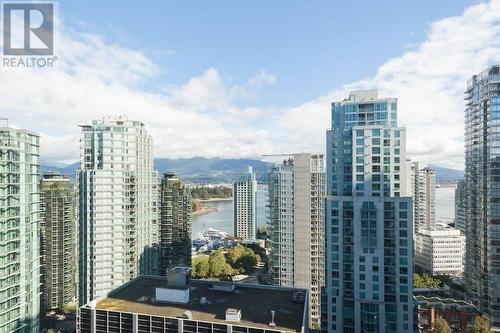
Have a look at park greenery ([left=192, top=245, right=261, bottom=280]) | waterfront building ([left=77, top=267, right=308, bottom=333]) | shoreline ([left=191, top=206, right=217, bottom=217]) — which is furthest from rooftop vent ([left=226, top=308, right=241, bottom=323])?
shoreline ([left=191, top=206, right=217, bottom=217])

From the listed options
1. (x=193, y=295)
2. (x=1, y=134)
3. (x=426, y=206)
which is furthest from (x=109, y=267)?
(x=426, y=206)

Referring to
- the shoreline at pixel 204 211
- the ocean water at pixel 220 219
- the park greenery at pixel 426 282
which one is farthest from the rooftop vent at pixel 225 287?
the shoreline at pixel 204 211

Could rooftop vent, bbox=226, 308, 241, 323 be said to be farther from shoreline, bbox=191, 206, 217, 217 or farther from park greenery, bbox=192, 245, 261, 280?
shoreline, bbox=191, 206, 217, 217

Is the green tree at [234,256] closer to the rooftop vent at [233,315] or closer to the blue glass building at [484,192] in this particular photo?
the blue glass building at [484,192]

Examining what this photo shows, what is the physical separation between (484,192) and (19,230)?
36.7m

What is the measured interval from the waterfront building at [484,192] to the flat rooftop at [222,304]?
64.0ft

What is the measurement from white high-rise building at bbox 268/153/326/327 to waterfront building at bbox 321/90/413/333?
562 inches

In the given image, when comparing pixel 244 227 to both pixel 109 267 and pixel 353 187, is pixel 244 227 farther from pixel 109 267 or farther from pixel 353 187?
pixel 353 187

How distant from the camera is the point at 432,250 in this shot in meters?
53.0

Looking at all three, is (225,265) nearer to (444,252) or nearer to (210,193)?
(444,252)

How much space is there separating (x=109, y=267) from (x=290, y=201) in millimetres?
21034

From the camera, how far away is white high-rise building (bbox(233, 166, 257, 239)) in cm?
8188

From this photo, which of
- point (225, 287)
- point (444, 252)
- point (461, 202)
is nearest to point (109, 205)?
point (225, 287)

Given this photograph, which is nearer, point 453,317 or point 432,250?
point 453,317
